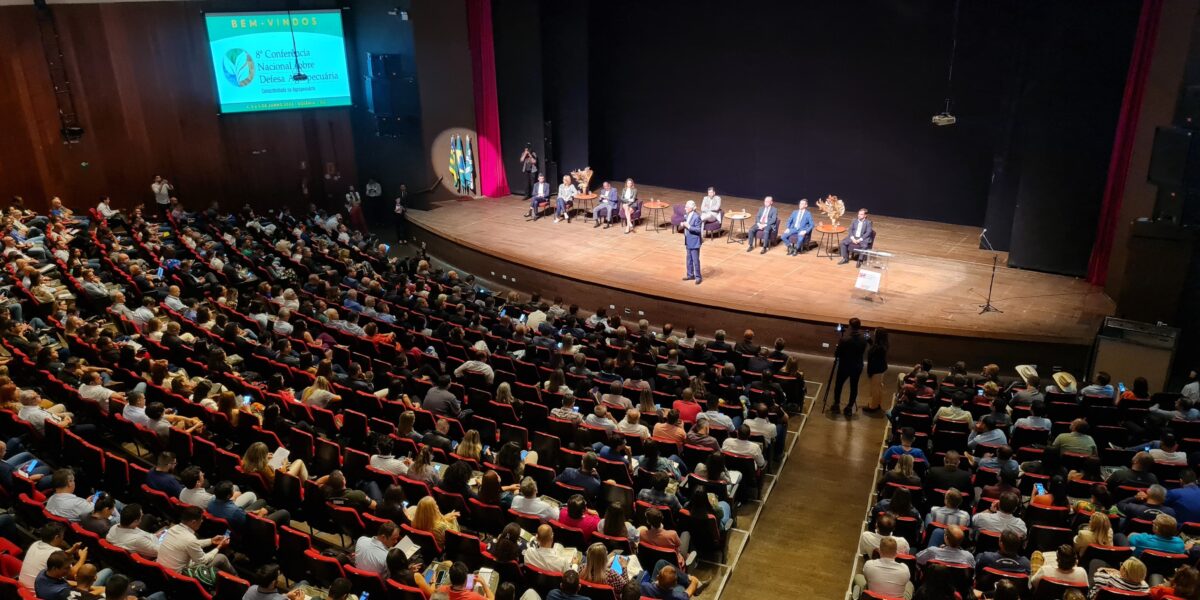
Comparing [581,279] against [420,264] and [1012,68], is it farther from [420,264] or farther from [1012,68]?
[1012,68]

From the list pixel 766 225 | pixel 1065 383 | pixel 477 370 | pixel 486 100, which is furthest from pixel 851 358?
pixel 486 100

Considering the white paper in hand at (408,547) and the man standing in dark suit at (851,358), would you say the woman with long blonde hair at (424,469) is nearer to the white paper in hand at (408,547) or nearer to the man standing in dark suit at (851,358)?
the white paper in hand at (408,547)

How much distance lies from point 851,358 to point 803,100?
9.69 meters

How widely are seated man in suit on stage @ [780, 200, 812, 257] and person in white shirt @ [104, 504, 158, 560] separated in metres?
11.7

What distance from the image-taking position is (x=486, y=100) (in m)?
19.9

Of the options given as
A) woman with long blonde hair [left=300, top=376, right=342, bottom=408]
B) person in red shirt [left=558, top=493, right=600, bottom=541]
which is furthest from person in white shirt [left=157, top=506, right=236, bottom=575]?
woman with long blonde hair [left=300, top=376, right=342, bottom=408]

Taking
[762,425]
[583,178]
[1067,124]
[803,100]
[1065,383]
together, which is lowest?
[1065,383]

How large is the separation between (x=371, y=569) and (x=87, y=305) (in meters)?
8.47

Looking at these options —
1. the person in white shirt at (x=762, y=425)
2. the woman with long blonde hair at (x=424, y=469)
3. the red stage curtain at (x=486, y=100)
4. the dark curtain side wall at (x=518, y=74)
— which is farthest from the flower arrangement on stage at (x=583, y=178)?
the woman with long blonde hair at (x=424, y=469)

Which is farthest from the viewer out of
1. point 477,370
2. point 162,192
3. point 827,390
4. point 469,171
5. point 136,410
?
point 469,171

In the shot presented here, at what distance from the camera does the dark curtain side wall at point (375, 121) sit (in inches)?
746

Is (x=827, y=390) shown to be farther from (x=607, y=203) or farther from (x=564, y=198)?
(x=564, y=198)

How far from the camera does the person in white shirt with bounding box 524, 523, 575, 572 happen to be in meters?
5.61

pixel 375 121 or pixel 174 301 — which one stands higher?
pixel 375 121
